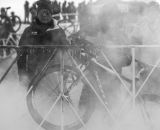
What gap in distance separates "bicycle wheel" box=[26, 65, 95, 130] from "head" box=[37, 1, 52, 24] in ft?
4.20

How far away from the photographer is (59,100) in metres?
4.59

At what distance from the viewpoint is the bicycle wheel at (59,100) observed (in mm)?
4520

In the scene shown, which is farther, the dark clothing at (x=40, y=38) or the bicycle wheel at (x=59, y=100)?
the dark clothing at (x=40, y=38)

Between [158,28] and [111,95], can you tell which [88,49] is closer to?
[111,95]

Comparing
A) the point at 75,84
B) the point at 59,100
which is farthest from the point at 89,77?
the point at 59,100

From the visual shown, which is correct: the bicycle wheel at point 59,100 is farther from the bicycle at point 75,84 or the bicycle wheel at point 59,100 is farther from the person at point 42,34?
the person at point 42,34

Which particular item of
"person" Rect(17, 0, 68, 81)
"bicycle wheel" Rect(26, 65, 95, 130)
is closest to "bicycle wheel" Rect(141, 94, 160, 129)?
"bicycle wheel" Rect(26, 65, 95, 130)

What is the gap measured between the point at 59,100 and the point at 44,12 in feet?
5.19

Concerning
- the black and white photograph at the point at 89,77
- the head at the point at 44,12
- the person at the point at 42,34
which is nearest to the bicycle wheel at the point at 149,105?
the black and white photograph at the point at 89,77

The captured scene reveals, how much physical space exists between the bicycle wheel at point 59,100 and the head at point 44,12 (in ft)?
4.20

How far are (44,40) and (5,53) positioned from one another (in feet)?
30.9

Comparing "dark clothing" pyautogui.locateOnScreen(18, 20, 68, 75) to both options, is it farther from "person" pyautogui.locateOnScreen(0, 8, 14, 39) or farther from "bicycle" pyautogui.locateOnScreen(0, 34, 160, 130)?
"person" pyautogui.locateOnScreen(0, 8, 14, 39)

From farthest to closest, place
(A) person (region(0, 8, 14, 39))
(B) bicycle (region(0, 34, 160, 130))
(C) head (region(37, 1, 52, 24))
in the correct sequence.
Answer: (A) person (region(0, 8, 14, 39)) → (C) head (region(37, 1, 52, 24)) → (B) bicycle (region(0, 34, 160, 130))

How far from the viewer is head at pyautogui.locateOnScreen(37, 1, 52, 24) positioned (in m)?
5.54
